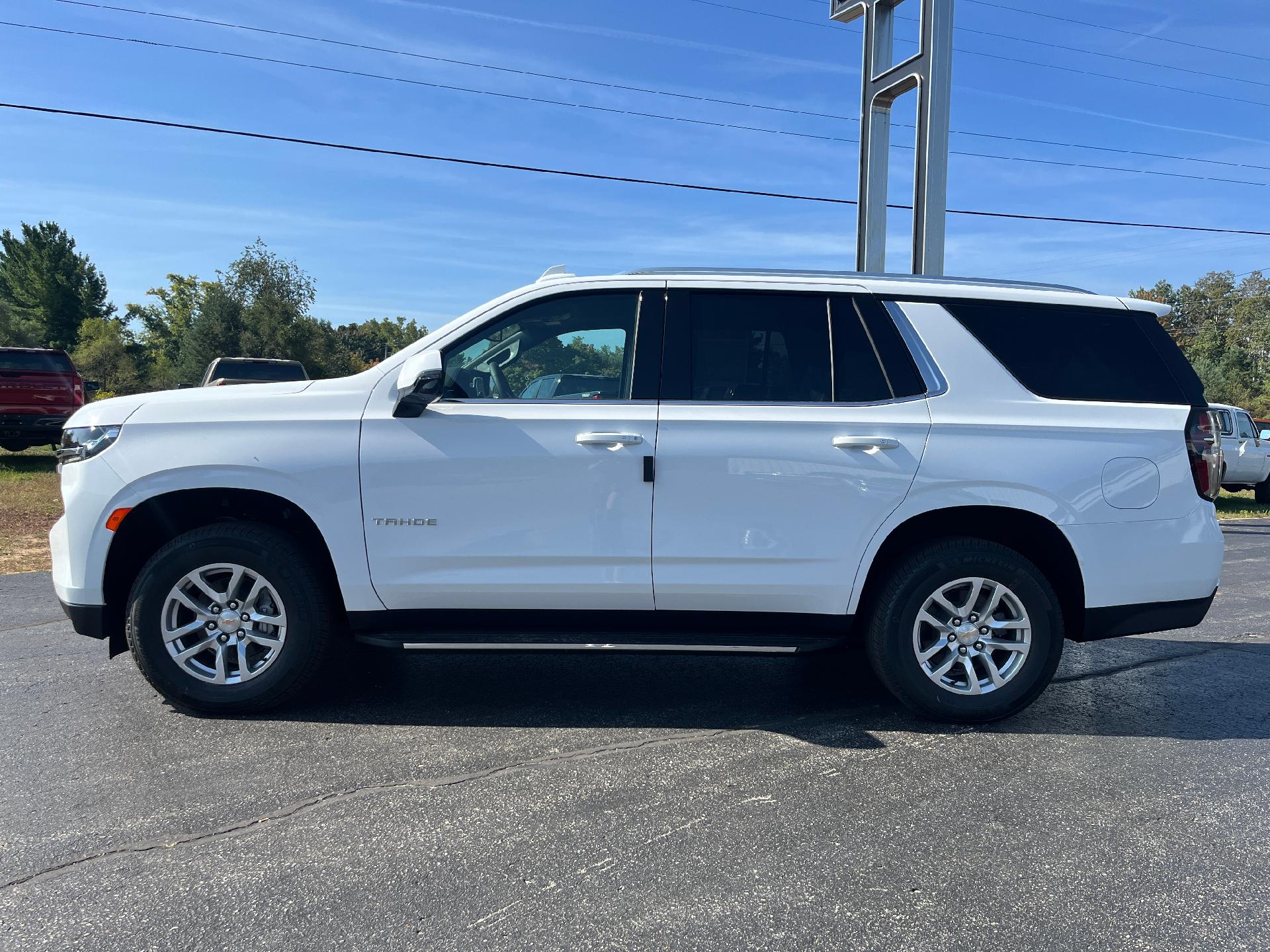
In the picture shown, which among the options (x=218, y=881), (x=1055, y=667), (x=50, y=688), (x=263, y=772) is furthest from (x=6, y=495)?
(x=1055, y=667)

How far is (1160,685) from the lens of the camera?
4.91 meters

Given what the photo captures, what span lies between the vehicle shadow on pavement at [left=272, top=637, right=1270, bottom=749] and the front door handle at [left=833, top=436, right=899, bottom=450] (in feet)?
4.11

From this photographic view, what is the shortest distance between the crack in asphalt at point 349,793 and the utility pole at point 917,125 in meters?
8.90

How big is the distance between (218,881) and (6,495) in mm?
12292

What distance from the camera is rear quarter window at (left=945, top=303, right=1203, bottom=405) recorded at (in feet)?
13.6

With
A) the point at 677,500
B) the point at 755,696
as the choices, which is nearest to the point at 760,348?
the point at 677,500

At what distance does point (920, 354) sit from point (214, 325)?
5582cm

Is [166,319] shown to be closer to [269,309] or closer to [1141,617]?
[269,309]

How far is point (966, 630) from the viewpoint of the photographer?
13.4ft

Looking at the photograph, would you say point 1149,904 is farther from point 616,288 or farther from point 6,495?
point 6,495

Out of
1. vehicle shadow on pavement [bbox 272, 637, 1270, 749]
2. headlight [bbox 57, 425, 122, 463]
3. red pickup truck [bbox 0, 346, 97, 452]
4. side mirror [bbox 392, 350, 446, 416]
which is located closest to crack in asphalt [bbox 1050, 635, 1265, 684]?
vehicle shadow on pavement [bbox 272, 637, 1270, 749]

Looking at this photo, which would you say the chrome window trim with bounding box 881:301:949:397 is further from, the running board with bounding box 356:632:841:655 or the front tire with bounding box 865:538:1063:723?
the running board with bounding box 356:632:841:655

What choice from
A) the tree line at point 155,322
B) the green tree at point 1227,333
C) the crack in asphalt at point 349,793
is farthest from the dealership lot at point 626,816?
the green tree at point 1227,333

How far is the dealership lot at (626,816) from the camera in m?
2.53
